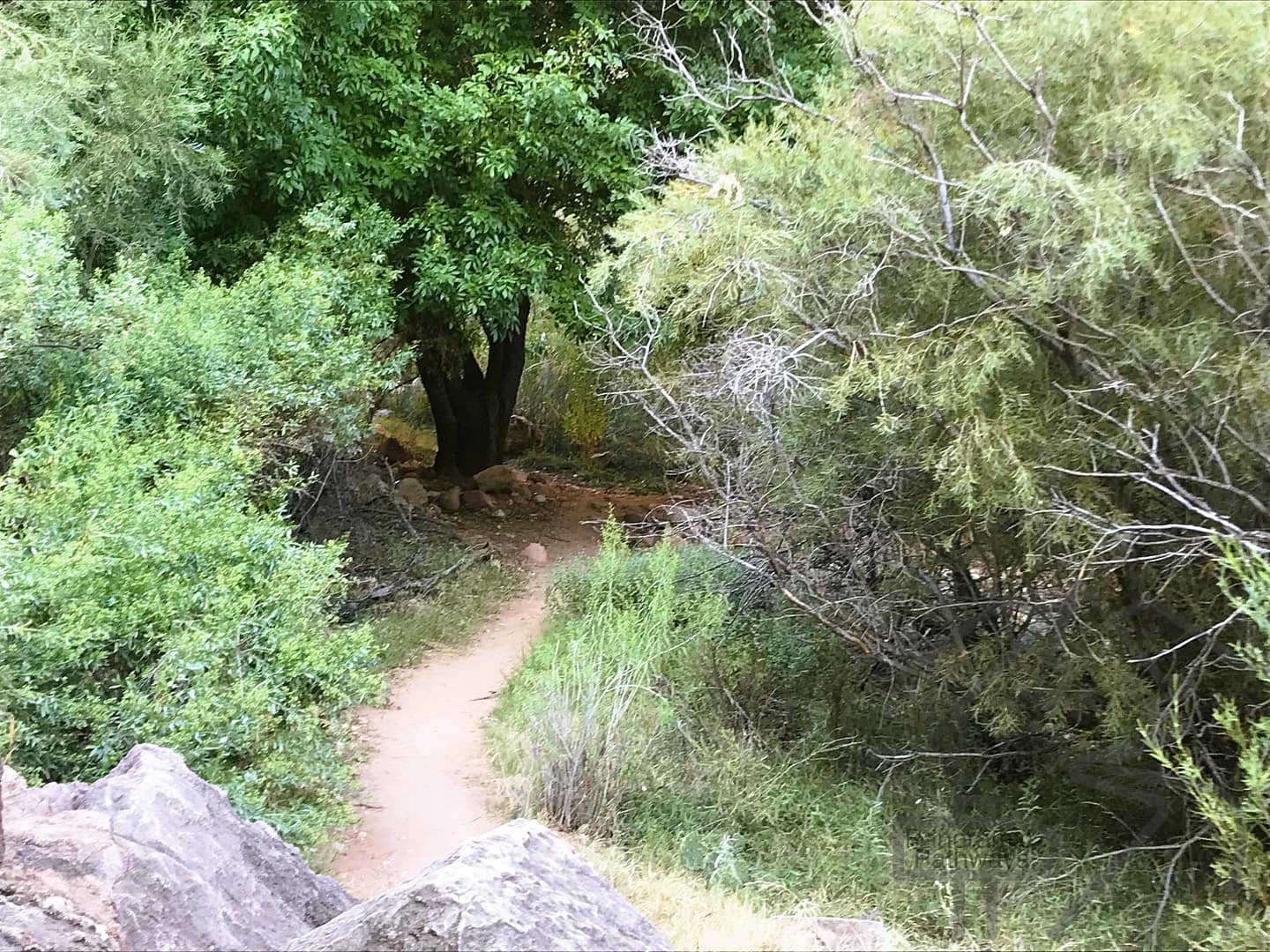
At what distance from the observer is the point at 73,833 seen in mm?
2957

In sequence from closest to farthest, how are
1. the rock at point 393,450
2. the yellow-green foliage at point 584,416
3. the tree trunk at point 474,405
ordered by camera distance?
the tree trunk at point 474,405 < the rock at point 393,450 < the yellow-green foliage at point 584,416

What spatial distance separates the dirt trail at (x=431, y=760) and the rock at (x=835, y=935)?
1917mm

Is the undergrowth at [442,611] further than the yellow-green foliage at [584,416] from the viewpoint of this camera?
No

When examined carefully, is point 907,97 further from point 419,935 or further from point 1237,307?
point 419,935

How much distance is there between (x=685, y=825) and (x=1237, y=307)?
367 cm

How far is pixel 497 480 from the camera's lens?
13.3 meters

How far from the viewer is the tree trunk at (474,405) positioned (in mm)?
13578

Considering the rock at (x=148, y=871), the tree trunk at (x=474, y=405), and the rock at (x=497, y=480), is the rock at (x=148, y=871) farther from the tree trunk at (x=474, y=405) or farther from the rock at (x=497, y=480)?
the tree trunk at (x=474, y=405)

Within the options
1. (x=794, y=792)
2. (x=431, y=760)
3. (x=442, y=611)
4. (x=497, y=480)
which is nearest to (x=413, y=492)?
(x=497, y=480)

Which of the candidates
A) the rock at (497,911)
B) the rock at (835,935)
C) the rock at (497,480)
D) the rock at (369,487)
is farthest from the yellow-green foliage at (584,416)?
the rock at (497,911)

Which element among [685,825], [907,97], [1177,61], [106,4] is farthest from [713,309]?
[106,4]

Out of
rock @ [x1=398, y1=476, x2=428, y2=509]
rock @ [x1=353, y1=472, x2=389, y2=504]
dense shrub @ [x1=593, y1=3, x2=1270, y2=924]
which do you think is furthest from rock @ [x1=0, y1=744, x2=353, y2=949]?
rock @ [x1=398, y1=476, x2=428, y2=509]

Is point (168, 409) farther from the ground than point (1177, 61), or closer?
closer

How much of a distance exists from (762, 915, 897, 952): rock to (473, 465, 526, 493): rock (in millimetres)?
9854
